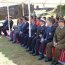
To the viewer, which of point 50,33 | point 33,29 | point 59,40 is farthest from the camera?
point 33,29

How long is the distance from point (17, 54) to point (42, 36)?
1.26m

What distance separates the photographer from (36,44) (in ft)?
29.5

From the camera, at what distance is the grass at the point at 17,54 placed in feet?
27.2

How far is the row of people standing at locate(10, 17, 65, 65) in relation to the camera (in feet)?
25.1

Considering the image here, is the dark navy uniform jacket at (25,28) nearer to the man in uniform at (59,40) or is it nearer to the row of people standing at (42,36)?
the row of people standing at (42,36)

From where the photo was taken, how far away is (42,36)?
892 cm

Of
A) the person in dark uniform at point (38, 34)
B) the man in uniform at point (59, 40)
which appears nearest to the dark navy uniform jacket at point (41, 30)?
the person in dark uniform at point (38, 34)

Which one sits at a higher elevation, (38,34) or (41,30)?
(41,30)

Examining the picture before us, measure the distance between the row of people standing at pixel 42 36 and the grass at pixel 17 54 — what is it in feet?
0.72

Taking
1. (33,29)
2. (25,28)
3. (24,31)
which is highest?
(33,29)

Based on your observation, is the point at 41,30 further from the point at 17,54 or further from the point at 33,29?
the point at 17,54

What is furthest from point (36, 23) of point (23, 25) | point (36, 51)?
point (36, 51)

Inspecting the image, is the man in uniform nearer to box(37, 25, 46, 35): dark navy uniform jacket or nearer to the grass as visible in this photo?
the grass

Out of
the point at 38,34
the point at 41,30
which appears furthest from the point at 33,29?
the point at 41,30
